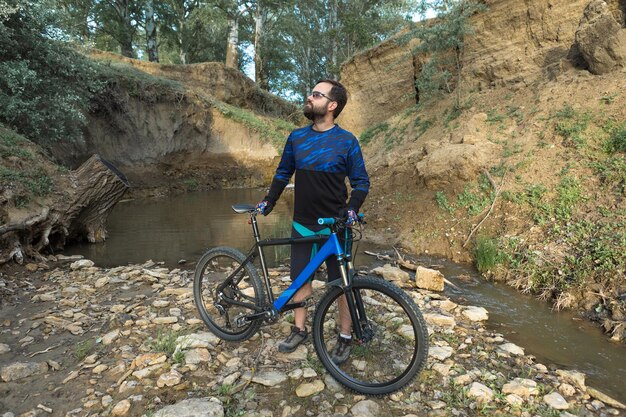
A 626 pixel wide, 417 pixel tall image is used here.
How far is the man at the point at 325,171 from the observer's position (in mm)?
2891

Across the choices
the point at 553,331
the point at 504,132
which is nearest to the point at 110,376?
the point at 553,331

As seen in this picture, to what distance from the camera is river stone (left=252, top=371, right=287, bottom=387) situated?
2.89 m

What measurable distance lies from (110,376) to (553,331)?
451 centimetres

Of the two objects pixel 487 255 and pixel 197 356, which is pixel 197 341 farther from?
pixel 487 255

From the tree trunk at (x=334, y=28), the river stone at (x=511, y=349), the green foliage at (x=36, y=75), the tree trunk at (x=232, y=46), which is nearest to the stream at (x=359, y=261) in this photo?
the river stone at (x=511, y=349)

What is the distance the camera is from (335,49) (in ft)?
85.1

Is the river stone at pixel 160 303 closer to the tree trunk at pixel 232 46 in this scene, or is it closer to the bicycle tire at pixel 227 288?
the bicycle tire at pixel 227 288

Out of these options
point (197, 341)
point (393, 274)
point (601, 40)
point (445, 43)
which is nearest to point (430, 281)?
point (393, 274)

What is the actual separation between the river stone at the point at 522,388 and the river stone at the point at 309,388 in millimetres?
1394

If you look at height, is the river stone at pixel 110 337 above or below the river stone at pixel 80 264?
below

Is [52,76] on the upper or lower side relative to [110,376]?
upper

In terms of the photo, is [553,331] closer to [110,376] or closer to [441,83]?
[110,376]

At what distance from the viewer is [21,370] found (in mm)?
3053

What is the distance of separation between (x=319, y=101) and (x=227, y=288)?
191 centimetres
